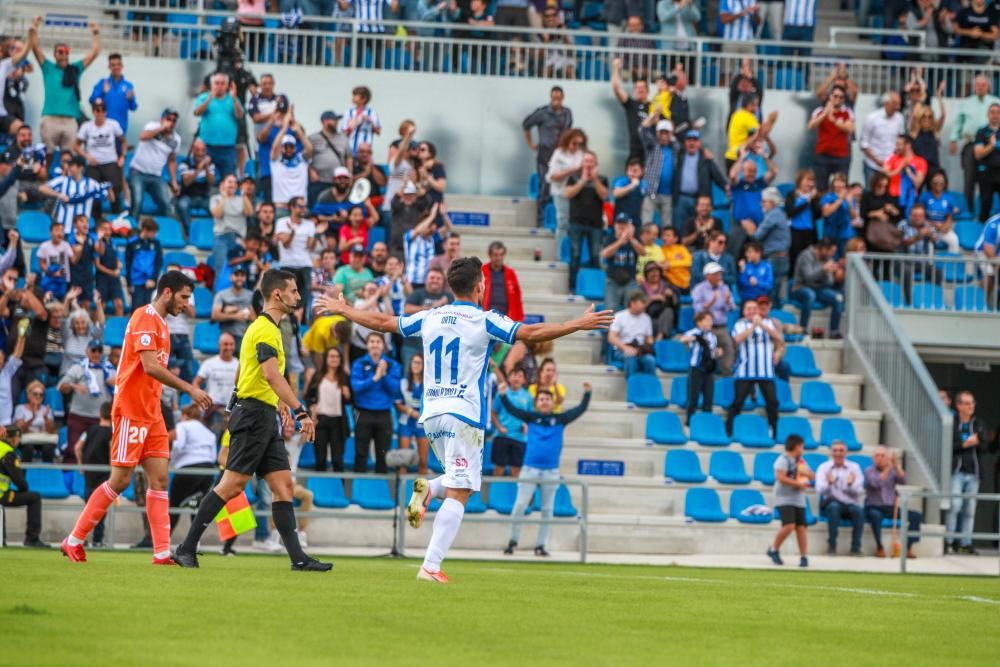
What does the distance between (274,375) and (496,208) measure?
17004 mm

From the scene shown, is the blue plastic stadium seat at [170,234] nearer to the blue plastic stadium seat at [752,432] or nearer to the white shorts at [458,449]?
the blue plastic stadium seat at [752,432]

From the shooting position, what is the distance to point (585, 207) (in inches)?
989

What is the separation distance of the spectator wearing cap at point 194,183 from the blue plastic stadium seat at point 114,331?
297 cm

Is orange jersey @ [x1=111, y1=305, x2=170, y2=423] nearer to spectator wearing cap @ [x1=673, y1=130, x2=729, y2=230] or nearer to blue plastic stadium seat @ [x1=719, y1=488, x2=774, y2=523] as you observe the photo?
blue plastic stadium seat @ [x1=719, y1=488, x2=774, y2=523]

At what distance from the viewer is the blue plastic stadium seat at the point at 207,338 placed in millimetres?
23391

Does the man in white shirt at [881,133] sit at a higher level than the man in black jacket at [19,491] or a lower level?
higher

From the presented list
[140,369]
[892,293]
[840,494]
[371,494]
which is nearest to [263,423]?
[140,369]

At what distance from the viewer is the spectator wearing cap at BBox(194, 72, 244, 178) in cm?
2561

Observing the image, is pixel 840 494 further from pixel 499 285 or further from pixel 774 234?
pixel 499 285

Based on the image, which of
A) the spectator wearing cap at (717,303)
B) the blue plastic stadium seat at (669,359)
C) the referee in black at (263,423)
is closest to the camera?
the referee in black at (263,423)

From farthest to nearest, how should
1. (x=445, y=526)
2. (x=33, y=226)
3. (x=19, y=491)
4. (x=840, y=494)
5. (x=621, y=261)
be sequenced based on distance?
(x=33, y=226) → (x=621, y=261) → (x=840, y=494) → (x=19, y=491) → (x=445, y=526)

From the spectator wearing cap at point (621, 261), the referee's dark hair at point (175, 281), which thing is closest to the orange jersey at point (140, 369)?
the referee's dark hair at point (175, 281)

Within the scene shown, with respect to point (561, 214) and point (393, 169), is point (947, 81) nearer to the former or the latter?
point (561, 214)

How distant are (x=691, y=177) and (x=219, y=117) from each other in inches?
297
